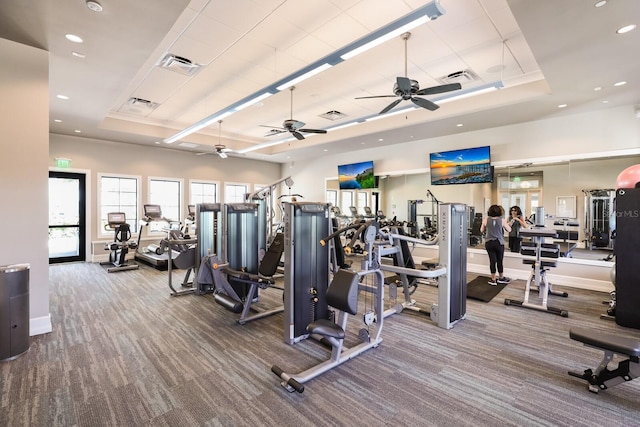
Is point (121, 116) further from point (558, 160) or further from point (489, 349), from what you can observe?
point (558, 160)

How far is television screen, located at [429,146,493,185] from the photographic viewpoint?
7.05 metres

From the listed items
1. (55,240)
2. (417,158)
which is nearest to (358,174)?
(417,158)

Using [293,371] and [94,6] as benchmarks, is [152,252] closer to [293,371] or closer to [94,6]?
[94,6]

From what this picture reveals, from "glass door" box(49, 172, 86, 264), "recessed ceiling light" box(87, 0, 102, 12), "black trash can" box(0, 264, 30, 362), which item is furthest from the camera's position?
"glass door" box(49, 172, 86, 264)

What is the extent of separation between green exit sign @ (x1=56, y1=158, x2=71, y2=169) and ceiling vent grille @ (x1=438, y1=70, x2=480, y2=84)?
367 inches

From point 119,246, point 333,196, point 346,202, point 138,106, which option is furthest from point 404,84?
point 119,246

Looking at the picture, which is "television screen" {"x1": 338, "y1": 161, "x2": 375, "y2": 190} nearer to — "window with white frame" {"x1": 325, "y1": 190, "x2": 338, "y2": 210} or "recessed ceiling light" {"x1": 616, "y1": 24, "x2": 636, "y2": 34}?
"window with white frame" {"x1": 325, "y1": 190, "x2": 338, "y2": 210}

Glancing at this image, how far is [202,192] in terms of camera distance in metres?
10.6

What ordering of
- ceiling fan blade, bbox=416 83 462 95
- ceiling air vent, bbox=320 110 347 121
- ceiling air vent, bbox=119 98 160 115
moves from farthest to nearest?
ceiling air vent, bbox=320 110 347 121 < ceiling air vent, bbox=119 98 160 115 < ceiling fan blade, bbox=416 83 462 95

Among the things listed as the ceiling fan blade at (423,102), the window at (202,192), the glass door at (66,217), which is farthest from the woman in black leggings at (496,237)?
the glass door at (66,217)

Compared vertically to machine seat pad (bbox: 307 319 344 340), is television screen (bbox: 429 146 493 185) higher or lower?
higher

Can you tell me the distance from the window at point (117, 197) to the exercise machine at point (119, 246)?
70 centimetres

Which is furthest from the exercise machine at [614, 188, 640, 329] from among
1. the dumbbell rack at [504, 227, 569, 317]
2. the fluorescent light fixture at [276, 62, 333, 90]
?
the fluorescent light fixture at [276, 62, 333, 90]

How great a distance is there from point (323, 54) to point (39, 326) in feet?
16.9
